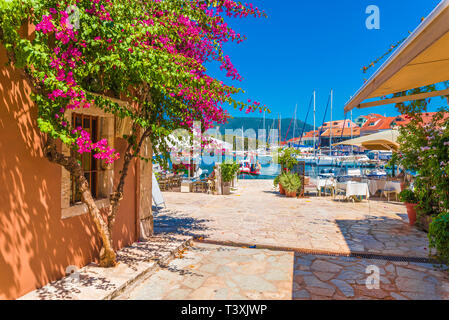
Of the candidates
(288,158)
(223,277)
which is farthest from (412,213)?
(288,158)

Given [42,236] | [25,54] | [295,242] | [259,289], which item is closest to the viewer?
[25,54]

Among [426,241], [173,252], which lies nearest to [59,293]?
[173,252]

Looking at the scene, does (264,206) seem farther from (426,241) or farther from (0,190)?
(0,190)

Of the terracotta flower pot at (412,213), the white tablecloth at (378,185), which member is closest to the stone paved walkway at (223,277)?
the terracotta flower pot at (412,213)

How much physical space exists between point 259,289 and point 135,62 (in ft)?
10.7

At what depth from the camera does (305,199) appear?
39.4 ft

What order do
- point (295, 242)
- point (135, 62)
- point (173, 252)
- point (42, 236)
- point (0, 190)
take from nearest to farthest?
point (0, 190)
point (135, 62)
point (42, 236)
point (173, 252)
point (295, 242)

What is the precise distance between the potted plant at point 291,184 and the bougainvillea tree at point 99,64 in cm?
839

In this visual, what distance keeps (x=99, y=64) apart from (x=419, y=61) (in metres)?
3.73

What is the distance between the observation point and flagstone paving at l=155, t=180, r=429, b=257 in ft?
19.6

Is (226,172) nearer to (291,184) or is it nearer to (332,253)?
(291,184)

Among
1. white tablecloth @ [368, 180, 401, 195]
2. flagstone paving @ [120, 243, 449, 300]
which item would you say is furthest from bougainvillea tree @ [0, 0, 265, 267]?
white tablecloth @ [368, 180, 401, 195]

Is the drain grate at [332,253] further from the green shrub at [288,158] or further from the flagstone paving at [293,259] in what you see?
the green shrub at [288,158]

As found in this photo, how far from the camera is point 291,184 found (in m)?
12.6
